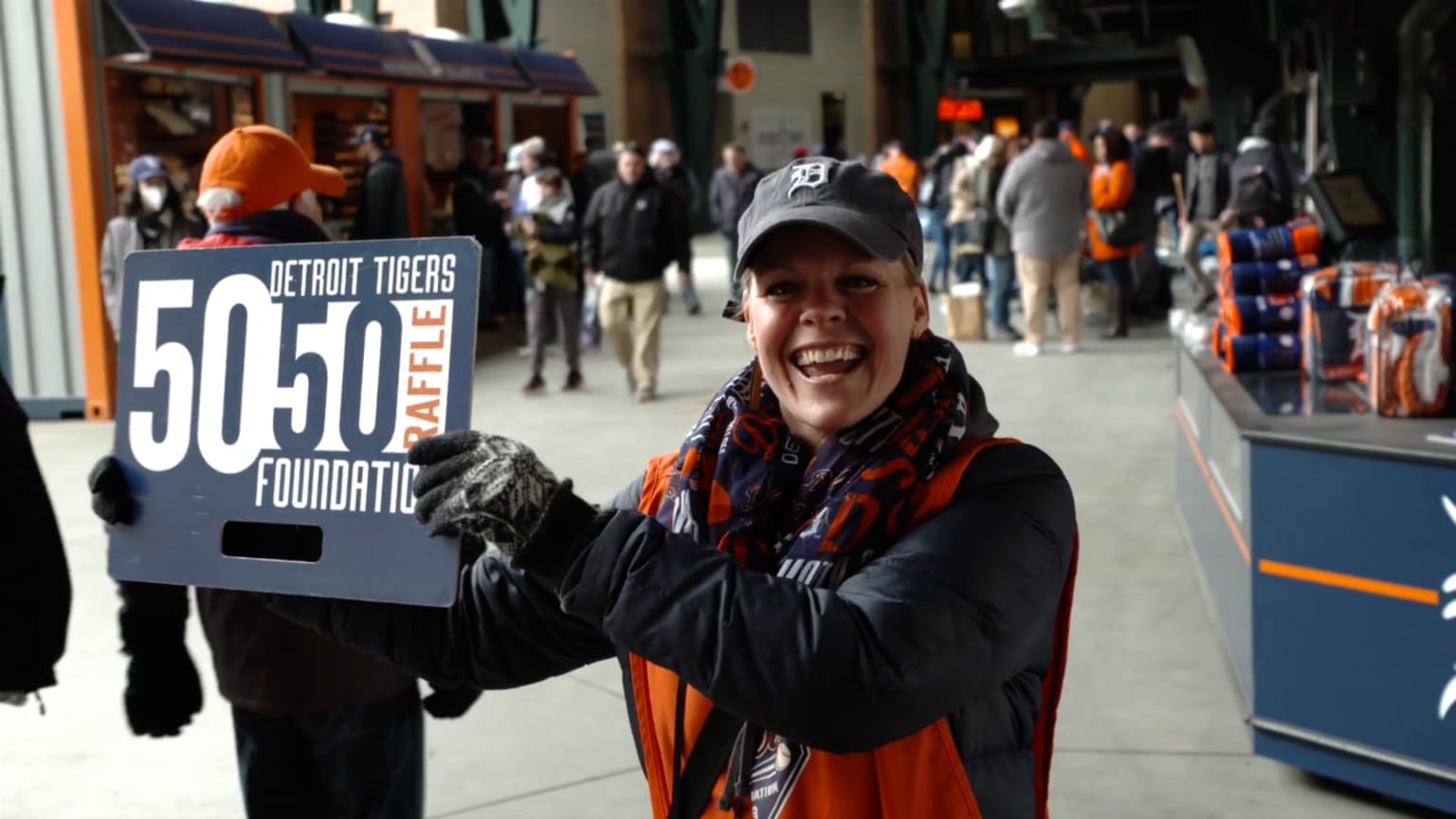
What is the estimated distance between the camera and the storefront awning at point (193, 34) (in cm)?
1020

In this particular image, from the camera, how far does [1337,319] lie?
4914 millimetres

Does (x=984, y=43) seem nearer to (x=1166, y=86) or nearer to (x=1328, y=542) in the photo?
(x=1166, y=86)

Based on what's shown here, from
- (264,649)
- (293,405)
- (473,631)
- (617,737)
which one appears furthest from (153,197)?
(473,631)

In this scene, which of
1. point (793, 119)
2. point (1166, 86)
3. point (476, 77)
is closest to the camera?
point (476, 77)

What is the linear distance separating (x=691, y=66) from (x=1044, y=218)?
17.5 m

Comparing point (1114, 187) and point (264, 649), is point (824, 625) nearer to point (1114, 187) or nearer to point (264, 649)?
point (264, 649)

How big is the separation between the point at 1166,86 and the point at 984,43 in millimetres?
7752

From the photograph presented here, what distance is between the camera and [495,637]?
1897 mm

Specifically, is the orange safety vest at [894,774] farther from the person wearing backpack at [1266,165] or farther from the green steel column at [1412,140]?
the green steel column at [1412,140]

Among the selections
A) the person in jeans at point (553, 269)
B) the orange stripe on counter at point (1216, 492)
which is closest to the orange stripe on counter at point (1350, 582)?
the orange stripe on counter at point (1216, 492)

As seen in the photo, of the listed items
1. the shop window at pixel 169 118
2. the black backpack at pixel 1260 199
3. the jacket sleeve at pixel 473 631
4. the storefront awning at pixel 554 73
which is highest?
the storefront awning at pixel 554 73

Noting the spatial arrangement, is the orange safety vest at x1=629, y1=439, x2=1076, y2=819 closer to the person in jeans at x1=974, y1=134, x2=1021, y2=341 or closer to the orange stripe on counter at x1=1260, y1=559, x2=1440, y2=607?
the orange stripe on counter at x1=1260, y1=559, x2=1440, y2=607

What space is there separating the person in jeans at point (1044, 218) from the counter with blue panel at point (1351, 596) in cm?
725

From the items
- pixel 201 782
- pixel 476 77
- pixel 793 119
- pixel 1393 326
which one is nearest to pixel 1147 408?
pixel 1393 326
